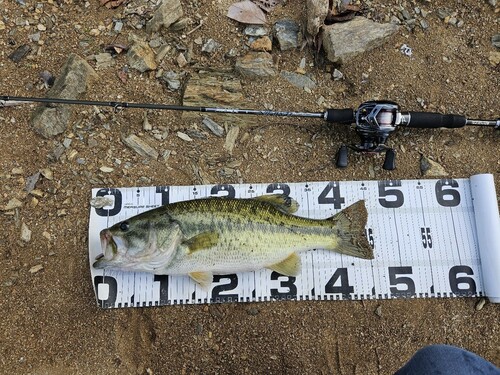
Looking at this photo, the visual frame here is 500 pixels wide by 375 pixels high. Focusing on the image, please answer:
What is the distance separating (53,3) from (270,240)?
373 centimetres

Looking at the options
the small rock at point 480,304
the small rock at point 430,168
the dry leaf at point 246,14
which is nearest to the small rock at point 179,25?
the dry leaf at point 246,14

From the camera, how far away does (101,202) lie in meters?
4.68

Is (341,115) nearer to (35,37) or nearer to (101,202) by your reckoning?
(101,202)

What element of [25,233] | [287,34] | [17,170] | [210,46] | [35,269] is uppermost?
[287,34]

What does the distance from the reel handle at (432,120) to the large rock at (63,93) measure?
11.4 feet

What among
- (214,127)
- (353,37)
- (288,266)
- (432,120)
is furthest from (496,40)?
(288,266)

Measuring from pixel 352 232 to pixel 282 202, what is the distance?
0.78m

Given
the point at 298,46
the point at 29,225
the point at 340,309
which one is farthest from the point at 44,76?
the point at 340,309

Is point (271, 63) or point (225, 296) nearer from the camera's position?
point (225, 296)

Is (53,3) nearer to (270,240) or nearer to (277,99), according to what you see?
(277,99)

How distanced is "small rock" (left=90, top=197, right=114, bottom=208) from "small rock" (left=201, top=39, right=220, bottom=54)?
2004 mm

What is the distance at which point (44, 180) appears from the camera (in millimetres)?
4738

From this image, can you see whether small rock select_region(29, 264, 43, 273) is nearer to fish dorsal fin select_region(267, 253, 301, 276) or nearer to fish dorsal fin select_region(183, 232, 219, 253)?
fish dorsal fin select_region(183, 232, 219, 253)

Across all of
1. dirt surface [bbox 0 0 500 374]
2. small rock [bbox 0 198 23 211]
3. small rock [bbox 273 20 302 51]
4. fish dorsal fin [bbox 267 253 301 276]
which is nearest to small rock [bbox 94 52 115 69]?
dirt surface [bbox 0 0 500 374]
